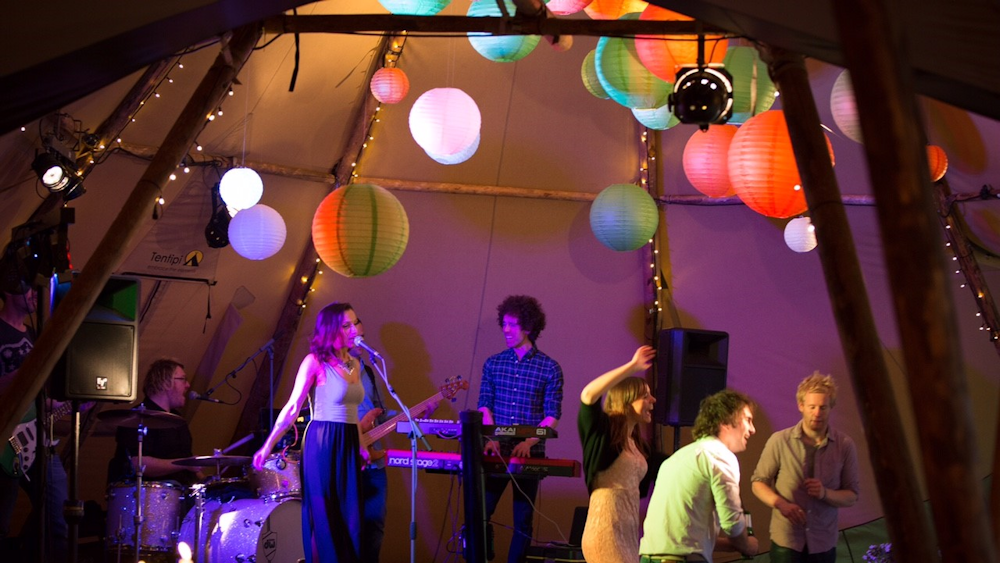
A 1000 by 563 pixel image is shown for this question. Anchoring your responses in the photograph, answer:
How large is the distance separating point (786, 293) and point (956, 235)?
4.39ft

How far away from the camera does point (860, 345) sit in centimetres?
273

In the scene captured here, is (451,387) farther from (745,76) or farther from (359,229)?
(745,76)

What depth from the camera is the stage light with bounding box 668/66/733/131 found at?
3.82 metres

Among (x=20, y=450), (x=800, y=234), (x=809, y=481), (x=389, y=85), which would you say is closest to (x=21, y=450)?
(x=20, y=450)

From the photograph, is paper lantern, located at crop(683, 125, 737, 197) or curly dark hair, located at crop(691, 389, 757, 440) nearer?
curly dark hair, located at crop(691, 389, 757, 440)

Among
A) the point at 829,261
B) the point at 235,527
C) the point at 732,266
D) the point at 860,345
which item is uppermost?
the point at 732,266

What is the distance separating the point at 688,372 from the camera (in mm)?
6035

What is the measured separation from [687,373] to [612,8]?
2.34m

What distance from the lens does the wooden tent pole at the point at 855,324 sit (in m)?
2.45

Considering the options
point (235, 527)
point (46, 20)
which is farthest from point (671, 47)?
point (235, 527)

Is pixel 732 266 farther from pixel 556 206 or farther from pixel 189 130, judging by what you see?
pixel 189 130

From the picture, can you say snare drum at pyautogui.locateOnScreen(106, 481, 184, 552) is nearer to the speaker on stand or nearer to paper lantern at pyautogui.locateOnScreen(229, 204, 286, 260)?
paper lantern at pyautogui.locateOnScreen(229, 204, 286, 260)

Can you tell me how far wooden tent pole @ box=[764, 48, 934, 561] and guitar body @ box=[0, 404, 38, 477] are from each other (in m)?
3.67

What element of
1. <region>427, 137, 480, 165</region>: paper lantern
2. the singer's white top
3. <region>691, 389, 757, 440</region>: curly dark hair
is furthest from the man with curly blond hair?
<region>427, 137, 480, 165</region>: paper lantern
